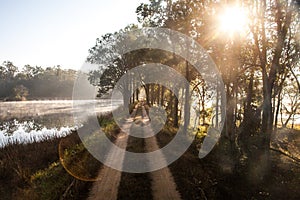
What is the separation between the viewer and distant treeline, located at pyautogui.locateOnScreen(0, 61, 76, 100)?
128 metres

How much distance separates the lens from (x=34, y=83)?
146375 mm

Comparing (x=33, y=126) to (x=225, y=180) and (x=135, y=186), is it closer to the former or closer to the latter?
(x=135, y=186)

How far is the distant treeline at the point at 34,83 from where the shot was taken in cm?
12764

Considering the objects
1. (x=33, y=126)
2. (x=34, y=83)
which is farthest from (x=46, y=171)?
(x=34, y=83)

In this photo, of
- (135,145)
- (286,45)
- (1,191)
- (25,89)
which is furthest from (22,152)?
(25,89)

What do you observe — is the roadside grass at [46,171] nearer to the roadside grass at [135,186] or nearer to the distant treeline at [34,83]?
the roadside grass at [135,186]

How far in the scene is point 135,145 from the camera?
20.1m

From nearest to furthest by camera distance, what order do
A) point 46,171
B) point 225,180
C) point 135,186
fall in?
point 135,186 < point 225,180 < point 46,171

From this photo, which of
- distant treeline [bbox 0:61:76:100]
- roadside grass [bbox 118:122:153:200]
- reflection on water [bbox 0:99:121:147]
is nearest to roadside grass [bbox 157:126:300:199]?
roadside grass [bbox 118:122:153:200]

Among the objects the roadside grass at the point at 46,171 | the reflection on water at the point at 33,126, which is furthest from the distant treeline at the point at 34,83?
the roadside grass at the point at 46,171

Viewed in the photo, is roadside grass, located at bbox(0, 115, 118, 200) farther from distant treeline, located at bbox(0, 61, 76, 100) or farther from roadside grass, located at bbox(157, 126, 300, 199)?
distant treeline, located at bbox(0, 61, 76, 100)

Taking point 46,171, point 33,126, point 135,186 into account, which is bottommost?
point 33,126

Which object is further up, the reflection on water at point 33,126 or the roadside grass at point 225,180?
the roadside grass at point 225,180

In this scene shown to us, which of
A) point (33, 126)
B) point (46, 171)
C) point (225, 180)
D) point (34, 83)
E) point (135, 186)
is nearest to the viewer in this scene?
point (135, 186)
